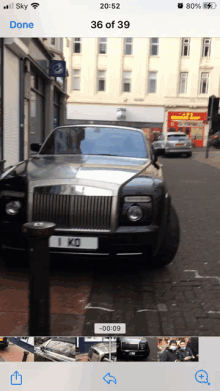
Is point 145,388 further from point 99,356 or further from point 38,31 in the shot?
point 38,31

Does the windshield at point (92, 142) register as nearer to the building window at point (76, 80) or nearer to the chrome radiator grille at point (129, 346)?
the building window at point (76, 80)

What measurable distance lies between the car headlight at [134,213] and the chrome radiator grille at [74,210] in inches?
5.0

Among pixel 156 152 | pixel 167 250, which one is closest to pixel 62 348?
pixel 167 250

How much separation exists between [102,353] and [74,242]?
933 mm

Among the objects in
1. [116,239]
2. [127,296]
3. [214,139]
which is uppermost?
[214,139]

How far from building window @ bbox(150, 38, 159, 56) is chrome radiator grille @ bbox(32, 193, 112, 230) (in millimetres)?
902

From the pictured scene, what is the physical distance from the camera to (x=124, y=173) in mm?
2615

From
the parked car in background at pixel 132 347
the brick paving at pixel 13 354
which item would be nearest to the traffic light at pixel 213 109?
the parked car in background at pixel 132 347

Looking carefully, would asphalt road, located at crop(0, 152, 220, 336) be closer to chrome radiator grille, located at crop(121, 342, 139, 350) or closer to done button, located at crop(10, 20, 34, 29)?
chrome radiator grille, located at crop(121, 342, 139, 350)

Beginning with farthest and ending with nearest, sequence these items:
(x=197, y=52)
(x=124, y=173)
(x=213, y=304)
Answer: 1. (x=124, y=173)
2. (x=213, y=304)
3. (x=197, y=52)

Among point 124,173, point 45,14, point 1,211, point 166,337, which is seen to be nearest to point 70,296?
point 1,211

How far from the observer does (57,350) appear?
1.48 metres

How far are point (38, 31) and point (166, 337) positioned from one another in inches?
51.4
